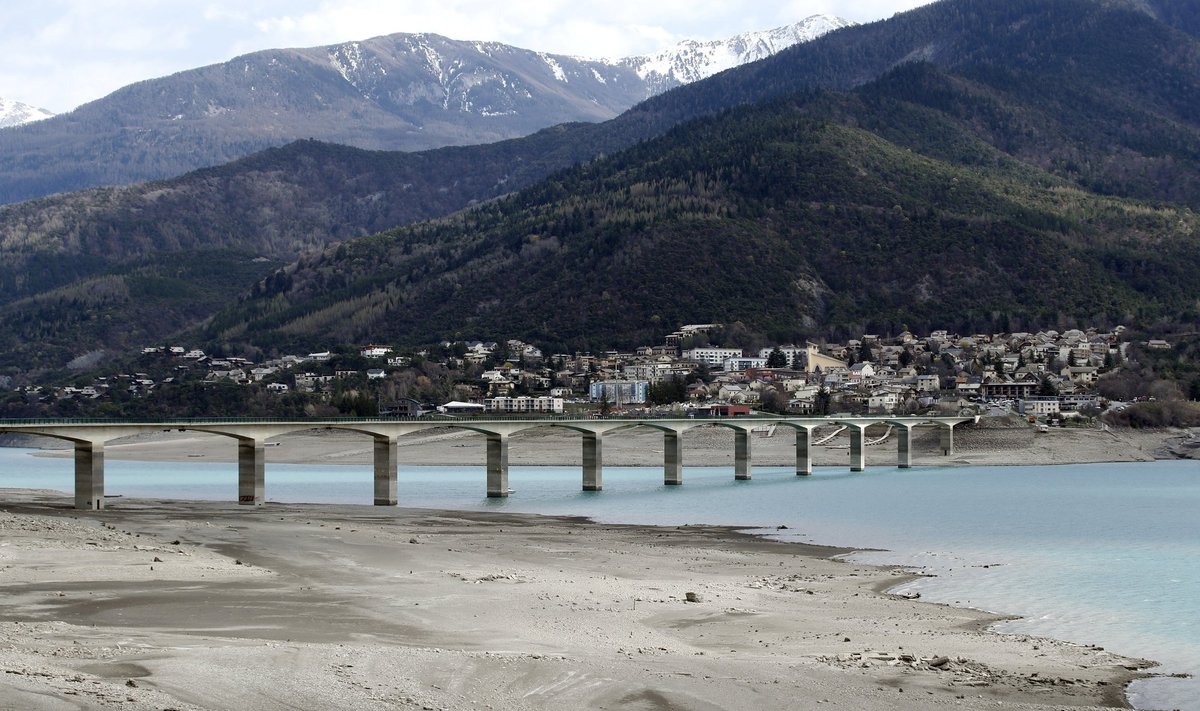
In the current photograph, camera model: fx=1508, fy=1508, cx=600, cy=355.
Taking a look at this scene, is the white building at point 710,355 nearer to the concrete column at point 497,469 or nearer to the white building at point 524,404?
the white building at point 524,404

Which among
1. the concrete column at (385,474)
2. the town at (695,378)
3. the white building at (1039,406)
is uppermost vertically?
the town at (695,378)

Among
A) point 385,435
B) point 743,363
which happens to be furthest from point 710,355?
point 385,435

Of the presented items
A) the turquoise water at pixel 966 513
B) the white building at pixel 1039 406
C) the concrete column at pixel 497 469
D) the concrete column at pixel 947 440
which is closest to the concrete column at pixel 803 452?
the turquoise water at pixel 966 513

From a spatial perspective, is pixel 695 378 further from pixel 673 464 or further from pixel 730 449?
pixel 673 464

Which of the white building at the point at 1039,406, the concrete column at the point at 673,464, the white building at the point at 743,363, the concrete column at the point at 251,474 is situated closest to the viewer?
the concrete column at the point at 251,474

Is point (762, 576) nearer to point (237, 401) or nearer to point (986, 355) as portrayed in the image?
point (237, 401)

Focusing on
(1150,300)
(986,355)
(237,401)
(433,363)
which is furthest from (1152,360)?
(237,401)
